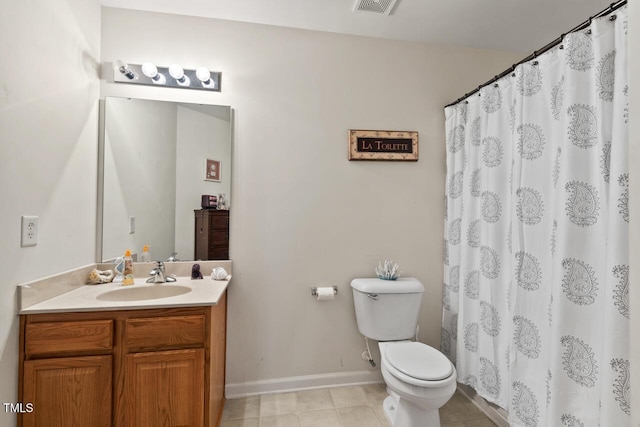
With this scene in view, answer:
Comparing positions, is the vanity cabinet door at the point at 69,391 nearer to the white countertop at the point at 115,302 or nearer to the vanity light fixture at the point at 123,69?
the white countertop at the point at 115,302

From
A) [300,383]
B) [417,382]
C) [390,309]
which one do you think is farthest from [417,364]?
[300,383]

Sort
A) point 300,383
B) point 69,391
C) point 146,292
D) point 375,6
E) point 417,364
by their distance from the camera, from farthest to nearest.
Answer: point 300,383
point 375,6
point 146,292
point 417,364
point 69,391

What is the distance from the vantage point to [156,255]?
6.13 feet

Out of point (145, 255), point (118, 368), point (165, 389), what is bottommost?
point (165, 389)

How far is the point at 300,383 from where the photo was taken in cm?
200

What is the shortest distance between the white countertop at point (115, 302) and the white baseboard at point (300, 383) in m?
0.79

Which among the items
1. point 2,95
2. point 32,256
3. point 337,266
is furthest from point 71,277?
point 337,266

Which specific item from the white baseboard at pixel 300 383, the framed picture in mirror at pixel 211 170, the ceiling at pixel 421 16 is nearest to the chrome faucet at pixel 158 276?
the framed picture in mirror at pixel 211 170

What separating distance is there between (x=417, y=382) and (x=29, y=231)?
6.27 feet

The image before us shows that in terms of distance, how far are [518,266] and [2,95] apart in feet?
7.90

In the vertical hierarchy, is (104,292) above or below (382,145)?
below

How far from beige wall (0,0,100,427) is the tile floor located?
3.60 feet

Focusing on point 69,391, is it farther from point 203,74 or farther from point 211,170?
point 203,74

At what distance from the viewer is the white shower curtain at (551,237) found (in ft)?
3.37
